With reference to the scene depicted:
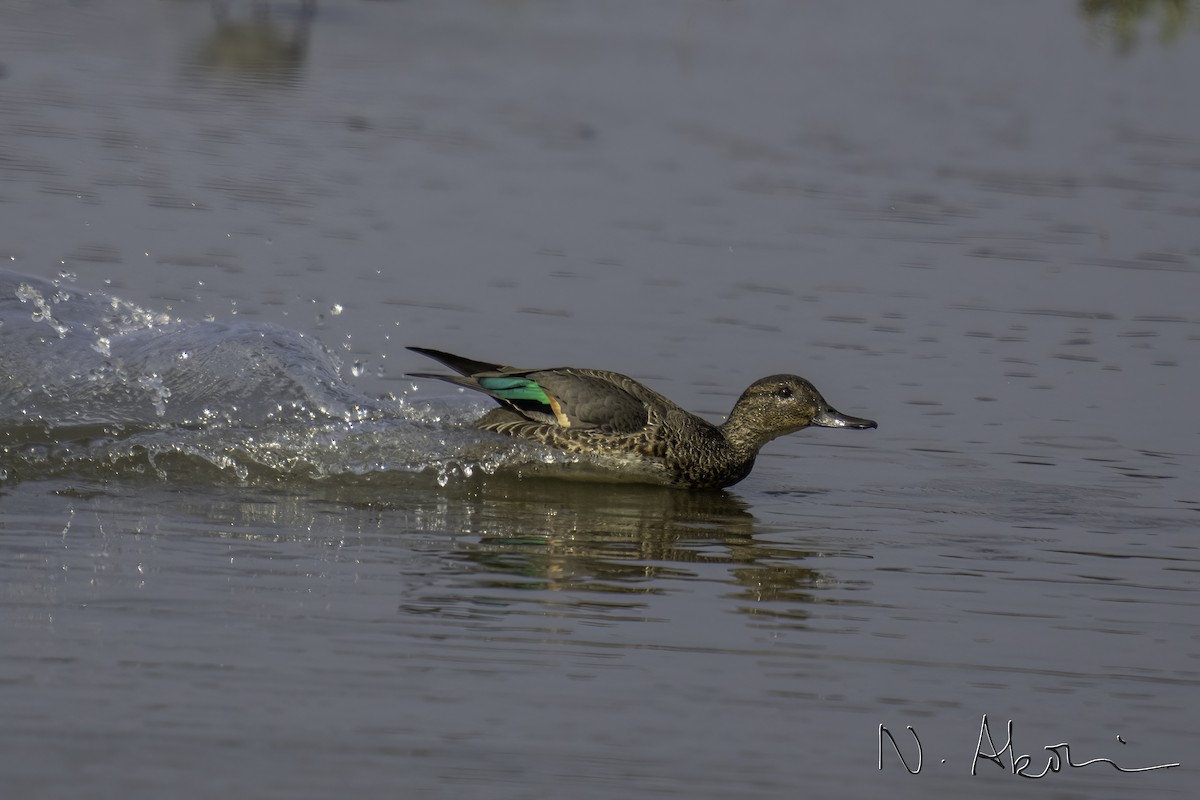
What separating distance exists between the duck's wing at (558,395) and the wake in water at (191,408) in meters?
0.19

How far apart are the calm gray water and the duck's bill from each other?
10.0 inches

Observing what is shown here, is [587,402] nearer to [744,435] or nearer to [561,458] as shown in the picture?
[561,458]

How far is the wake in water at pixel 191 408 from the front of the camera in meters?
8.12

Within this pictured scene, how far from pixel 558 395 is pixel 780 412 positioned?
102cm

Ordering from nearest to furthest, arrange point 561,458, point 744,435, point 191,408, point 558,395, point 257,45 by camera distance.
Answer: point 561,458 → point 558,395 → point 744,435 → point 191,408 → point 257,45

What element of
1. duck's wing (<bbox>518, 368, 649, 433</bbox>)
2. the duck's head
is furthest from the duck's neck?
duck's wing (<bbox>518, 368, 649, 433</bbox>)

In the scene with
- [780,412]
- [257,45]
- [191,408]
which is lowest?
[191,408]

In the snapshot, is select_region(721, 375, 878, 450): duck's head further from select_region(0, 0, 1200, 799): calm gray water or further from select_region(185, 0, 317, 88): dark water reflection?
select_region(185, 0, 317, 88): dark water reflection

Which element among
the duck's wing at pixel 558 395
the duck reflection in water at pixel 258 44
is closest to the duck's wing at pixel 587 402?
the duck's wing at pixel 558 395

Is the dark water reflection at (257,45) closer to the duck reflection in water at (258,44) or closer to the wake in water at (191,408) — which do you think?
the duck reflection in water at (258,44)

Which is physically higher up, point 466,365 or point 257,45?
point 257,45

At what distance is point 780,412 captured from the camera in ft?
29.1

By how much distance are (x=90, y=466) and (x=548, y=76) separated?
12700 mm

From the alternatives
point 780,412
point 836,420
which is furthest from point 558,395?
point 836,420
